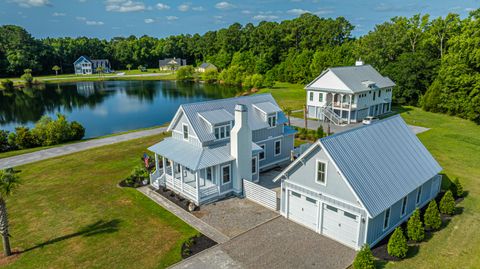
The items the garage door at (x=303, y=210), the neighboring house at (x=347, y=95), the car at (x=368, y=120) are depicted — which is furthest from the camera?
the neighboring house at (x=347, y=95)

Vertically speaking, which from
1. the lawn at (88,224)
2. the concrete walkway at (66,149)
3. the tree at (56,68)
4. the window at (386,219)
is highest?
the tree at (56,68)

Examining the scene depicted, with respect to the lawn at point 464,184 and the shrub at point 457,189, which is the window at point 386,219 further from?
the shrub at point 457,189

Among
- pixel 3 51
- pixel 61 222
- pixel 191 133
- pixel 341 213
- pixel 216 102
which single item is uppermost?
pixel 3 51

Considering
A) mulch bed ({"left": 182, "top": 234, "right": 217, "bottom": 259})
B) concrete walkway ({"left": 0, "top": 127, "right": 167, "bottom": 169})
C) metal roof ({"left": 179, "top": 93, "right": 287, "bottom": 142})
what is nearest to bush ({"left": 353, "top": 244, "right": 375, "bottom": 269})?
mulch bed ({"left": 182, "top": 234, "right": 217, "bottom": 259})

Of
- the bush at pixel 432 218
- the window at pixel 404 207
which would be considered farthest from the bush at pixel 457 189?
the window at pixel 404 207

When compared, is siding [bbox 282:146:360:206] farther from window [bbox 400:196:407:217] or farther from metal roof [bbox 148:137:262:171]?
metal roof [bbox 148:137:262:171]

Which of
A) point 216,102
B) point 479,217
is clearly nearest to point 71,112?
point 216,102

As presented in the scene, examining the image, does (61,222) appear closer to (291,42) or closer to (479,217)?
(479,217)
